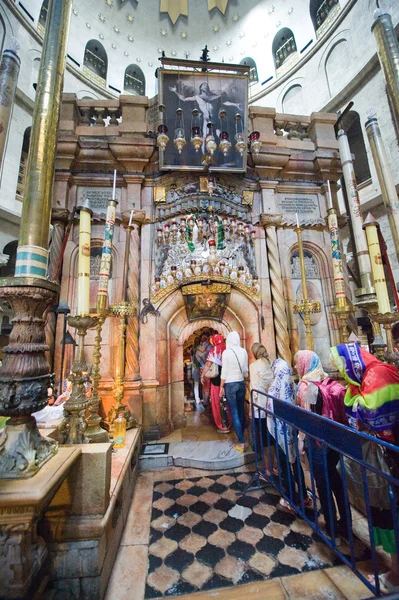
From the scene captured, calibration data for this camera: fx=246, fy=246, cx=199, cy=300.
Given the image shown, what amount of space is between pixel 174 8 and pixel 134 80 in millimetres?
4135

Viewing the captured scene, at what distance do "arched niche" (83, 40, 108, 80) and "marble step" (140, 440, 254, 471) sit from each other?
60.0 feet

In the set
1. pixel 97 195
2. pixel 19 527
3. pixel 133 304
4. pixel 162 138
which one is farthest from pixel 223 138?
pixel 19 527

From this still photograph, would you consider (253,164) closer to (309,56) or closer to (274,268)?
(274,268)

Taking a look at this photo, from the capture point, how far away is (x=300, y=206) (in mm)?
6605

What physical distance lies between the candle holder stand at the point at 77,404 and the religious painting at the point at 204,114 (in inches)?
185

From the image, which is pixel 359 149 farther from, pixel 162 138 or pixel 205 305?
pixel 205 305

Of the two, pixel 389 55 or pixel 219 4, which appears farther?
pixel 219 4

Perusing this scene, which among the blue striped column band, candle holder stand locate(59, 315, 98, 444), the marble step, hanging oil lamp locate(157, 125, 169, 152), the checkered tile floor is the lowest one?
the checkered tile floor

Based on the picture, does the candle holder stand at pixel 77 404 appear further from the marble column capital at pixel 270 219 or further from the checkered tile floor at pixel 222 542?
the marble column capital at pixel 270 219

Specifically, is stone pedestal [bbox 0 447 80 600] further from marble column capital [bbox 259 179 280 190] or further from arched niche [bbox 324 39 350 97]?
arched niche [bbox 324 39 350 97]

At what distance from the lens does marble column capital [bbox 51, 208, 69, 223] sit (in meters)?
5.38

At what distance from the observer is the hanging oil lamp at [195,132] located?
5.25 meters

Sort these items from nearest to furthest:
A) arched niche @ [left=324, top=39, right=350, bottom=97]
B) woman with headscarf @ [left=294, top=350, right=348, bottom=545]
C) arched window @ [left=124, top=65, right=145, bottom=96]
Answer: woman with headscarf @ [left=294, top=350, right=348, bottom=545], arched niche @ [left=324, top=39, right=350, bottom=97], arched window @ [left=124, top=65, right=145, bottom=96]

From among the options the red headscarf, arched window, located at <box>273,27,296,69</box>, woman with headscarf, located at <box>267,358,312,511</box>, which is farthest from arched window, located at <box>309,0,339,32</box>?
woman with headscarf, located at <box>267,358,312,511</box>
